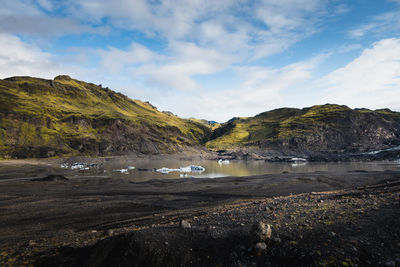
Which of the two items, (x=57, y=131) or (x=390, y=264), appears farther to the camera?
(x=57, y=131)

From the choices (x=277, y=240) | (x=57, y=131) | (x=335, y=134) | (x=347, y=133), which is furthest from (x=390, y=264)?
(x=347, y=133)

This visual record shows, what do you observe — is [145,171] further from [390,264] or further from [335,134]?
[335,134]

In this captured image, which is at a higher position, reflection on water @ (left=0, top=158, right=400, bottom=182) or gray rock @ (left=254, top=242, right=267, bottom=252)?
gray rock @ (left=254, top=242, right=267, bottom=252)

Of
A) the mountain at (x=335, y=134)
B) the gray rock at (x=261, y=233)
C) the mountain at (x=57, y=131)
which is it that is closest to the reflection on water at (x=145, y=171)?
the mountain at (x=57, y=131)

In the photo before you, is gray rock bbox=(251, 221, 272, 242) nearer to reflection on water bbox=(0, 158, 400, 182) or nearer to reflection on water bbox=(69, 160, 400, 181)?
reflection on water bbox=(0, 158, 400, 182)

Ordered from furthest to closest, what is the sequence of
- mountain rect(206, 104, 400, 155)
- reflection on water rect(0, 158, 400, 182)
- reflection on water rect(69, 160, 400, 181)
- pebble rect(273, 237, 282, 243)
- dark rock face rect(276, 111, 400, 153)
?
dark rock face rect(276, 111, 400, 153) < mountain rect(206, 104, 400, 155) < reflection on water rect(69, 160, 400, 181) < reflection on water rect(0, 158, 400, 182) < pebble rect(273, 237, 282, 243)

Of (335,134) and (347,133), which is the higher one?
(347,133)

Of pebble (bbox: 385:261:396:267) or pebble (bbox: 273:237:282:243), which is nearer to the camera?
pebble (bbox: 385:261:396:267)

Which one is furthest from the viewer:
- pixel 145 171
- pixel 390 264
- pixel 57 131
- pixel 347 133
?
pixel 347 133

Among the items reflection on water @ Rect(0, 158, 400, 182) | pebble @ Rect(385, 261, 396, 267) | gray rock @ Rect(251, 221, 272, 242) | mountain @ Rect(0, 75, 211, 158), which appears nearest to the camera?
pebble @ Rect(385, 261, 396, 267)

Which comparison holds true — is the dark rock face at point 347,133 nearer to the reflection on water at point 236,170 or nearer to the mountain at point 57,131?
the reflection on water at point 236,170

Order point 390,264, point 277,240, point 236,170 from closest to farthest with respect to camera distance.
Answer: point 390,264 < point 277,240 < point 236,170

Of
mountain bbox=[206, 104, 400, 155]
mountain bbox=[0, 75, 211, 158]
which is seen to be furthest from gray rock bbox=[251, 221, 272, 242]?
mountain bbox=[206, 104, 400, 155]

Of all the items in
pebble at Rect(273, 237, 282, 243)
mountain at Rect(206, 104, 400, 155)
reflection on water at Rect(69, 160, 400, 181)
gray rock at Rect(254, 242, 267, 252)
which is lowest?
reflection on water at Rect(69, 160, 400, 181)
